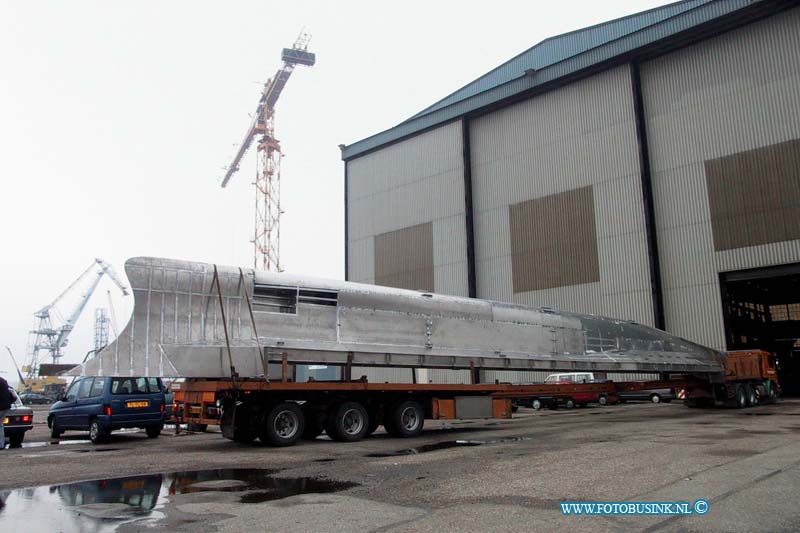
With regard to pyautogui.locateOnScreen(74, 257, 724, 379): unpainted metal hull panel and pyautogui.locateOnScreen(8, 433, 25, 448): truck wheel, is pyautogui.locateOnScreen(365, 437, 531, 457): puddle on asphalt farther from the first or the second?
Result: pyautogui.locateOnScreen(8, 433, 25, 448): truck wheel

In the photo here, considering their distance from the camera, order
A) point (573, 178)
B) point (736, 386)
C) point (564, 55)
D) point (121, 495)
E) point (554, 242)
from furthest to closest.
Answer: point (564, 55), point (554, 242), point (573, 178), point (736, 386), point (121, 495)

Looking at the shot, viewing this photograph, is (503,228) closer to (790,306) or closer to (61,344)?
(790,306)

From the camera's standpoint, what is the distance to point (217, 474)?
9.99 m

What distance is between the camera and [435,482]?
28.6 ft

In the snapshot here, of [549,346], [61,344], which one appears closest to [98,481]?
[549,346]

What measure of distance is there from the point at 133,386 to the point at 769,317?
38.4m

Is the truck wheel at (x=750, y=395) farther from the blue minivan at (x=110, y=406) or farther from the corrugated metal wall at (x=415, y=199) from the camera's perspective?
the blue minivan at (x=110, y=406)

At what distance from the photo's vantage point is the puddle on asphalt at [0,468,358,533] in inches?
270

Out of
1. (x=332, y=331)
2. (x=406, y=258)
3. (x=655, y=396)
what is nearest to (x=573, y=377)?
(x=655, y=396)

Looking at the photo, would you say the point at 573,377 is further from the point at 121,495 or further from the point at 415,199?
the point at 121,495

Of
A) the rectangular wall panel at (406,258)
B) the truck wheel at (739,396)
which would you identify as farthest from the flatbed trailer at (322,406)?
the rectangular wall panel at (406,258)

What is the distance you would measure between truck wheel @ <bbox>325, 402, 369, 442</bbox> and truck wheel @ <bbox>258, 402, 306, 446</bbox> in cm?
79

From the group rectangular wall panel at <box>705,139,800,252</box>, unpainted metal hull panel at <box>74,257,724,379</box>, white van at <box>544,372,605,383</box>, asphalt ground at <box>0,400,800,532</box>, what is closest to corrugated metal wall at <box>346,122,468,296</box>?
white van at <box>544,372,605,383</box>

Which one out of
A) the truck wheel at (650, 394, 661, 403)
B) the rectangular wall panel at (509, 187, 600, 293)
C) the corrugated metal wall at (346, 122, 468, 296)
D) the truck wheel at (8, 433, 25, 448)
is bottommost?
the truck wheel at (8, 433, 25, 448)
